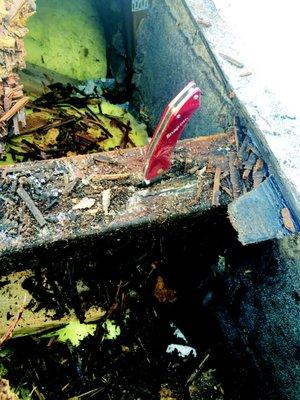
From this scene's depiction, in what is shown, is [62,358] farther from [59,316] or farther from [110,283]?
[110,283]

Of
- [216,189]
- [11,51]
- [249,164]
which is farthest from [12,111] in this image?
[249,164]

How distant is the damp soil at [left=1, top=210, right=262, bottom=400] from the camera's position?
3143mm

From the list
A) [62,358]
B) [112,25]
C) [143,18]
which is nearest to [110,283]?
[62,358]

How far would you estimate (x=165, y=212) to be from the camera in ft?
6.86

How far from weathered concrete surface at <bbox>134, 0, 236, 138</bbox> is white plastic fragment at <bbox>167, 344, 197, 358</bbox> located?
6.57 feet

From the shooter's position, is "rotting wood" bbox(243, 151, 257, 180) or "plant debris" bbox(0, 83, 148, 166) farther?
"plant debris" bbox(0, 83, 148, 166)

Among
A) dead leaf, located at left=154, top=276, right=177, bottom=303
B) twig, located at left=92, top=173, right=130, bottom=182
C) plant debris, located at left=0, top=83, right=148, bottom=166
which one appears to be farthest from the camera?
plant debris, located at left=0, top=83, right=148, bottom=166

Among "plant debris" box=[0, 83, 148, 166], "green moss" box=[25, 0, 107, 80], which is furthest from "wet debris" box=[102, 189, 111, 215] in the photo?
"green moss" box=[25, 0, 107, 80]

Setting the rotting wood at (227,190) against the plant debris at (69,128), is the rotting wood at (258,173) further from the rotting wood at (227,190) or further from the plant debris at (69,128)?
the plant debris at (69,128)

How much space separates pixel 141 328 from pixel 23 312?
3.64 ft

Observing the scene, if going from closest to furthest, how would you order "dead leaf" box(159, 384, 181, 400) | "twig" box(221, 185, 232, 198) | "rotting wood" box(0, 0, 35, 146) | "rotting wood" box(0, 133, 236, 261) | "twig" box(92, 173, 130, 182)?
"rotting wood" box(0, 133, 236, 261)
"twig" box(92, 173, 130, 182)
"twig" box(221, 185, 232, 198)
"rotting wood" box(0, 0, 35, 146)
"dead leaf" box(159, 384, 181, 400)

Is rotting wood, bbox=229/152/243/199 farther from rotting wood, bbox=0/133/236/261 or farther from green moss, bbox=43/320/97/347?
green moss, bbox=43/320/97/347

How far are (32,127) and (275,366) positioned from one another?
10.5 ft

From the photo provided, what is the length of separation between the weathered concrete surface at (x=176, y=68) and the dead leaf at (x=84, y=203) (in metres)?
1.26
